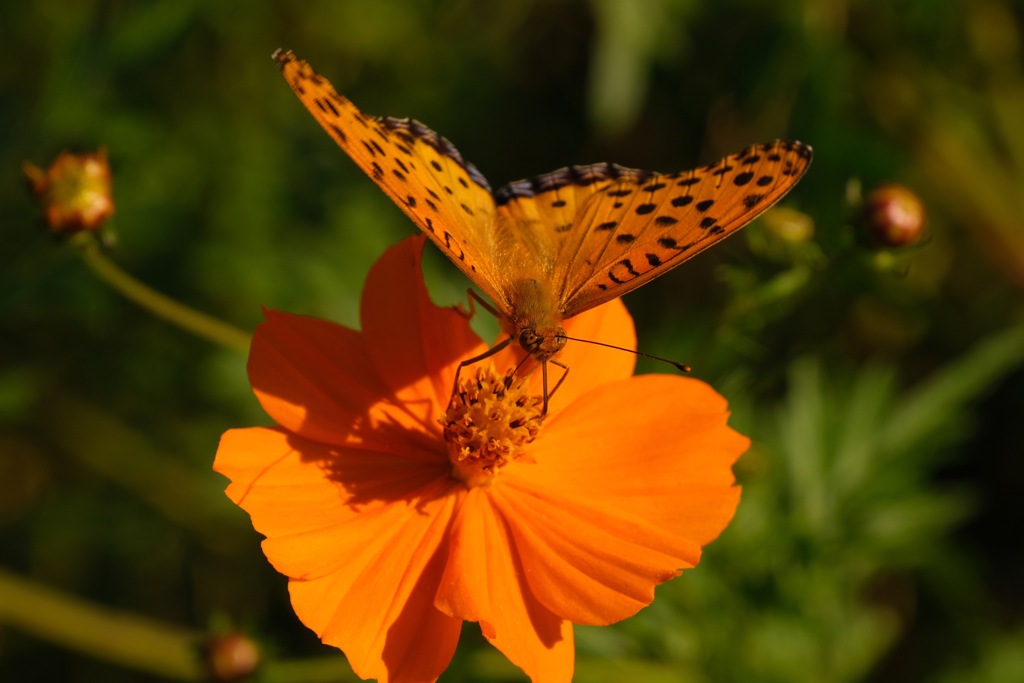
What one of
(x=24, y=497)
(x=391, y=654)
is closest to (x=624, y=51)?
(x=391, y=654)

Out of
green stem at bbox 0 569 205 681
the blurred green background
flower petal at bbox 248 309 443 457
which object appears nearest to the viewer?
flower petal at bbox 248 309 443 457

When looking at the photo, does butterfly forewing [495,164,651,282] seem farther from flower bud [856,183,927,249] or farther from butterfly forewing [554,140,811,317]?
flower bud [856,183,927,249]

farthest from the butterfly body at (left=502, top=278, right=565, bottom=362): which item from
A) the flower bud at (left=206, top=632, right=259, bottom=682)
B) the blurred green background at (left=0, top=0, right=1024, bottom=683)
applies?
the flower bud at (left=206, top=632, right=259, bottom=682)

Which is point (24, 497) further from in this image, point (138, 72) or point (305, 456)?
point (305, 456)

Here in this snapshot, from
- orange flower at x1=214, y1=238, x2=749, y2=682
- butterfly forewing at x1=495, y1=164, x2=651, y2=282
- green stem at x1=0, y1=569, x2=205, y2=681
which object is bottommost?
green stem at x1=0, y1=569, x2=205, y2=681

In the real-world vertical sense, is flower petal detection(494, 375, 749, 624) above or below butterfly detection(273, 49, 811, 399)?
below

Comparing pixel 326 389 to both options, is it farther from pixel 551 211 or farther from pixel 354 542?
pixel 551 211

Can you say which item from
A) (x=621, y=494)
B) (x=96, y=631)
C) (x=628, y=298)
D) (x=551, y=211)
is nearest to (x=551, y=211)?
(x=551, y=211)
